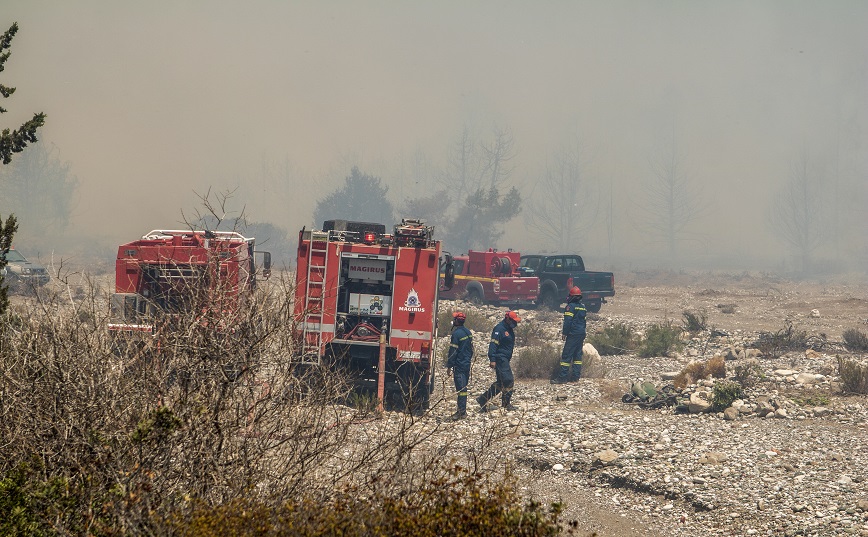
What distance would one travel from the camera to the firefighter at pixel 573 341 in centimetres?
1462

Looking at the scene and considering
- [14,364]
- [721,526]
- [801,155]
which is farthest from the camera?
[801,155]

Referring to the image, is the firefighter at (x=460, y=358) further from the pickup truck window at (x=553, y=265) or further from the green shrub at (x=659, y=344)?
the pickup truck window at (x=553, y=265)

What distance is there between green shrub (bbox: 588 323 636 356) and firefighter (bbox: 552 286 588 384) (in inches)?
155

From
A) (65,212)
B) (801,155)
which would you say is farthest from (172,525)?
(801,155)

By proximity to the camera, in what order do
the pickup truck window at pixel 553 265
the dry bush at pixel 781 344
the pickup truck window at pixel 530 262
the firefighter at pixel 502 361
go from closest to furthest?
the firefighter at pixel 502 361
the dry bush at pixel 781 344
the pickup truck window at pixel 553 265
the pickup truck window at pixel 530 262

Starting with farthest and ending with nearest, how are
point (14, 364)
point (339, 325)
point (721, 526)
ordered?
point (339, 325) → point (721, 526) → point (14, 364)

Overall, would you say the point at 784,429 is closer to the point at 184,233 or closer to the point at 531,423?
the point at 531,423

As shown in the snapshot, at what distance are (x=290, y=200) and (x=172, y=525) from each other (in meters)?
94.4

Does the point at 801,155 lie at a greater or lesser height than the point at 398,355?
greater

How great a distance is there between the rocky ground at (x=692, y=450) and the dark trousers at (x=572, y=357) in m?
0.45

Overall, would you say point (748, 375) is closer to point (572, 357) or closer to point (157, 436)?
point (572, 357)

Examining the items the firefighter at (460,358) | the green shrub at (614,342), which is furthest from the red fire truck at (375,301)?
the green shrub at (614,342)

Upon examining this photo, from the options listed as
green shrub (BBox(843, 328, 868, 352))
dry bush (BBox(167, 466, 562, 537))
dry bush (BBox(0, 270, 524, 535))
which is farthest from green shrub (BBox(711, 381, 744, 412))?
dry bush (BBox(167, 466, 562, 537))

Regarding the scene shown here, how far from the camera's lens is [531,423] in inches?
445
